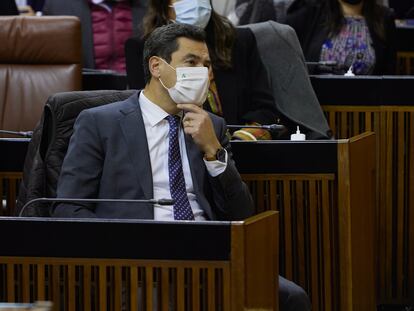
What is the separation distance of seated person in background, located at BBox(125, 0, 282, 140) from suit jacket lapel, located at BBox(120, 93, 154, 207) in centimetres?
127

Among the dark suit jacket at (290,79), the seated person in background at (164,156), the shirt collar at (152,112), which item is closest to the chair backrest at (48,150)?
the seated person in background at (164,156)

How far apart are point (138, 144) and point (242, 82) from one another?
1.50m

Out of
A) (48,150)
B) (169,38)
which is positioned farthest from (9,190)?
(169,38)

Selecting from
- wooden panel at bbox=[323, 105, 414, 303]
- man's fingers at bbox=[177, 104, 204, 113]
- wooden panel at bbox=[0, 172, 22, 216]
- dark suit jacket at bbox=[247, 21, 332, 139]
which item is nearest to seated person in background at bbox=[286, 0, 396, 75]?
dark suit jacket at bbox=[247, 21, 332, 139]

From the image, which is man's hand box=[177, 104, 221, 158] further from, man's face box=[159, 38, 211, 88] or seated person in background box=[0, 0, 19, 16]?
seated person in background box=[0, 0, 19, 16]

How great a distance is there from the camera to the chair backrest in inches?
194

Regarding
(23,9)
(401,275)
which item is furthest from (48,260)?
(23,9)

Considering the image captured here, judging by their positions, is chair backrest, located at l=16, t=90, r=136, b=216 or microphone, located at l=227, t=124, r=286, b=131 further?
microphone, located at l=227, t=124, r=286, b=131

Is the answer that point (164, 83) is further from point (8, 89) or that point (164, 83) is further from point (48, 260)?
point (8, 89)

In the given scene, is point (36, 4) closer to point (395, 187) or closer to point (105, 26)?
point (105, 26)

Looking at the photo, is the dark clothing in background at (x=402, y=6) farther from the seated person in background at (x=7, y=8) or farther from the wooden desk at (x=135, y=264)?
the wooden desk at (x=135, y=264)

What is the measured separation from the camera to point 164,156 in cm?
480

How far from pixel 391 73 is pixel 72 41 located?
6.20ft

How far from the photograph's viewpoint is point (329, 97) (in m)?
6.51
